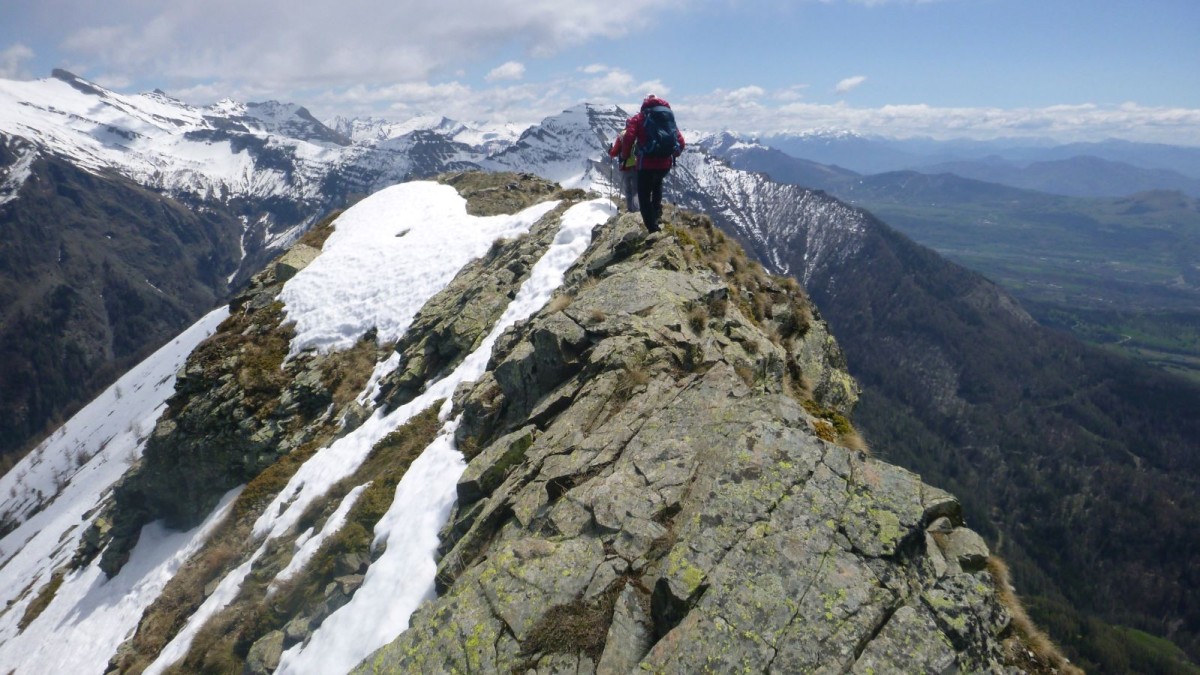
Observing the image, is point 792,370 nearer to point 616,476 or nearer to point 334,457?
point 616,476

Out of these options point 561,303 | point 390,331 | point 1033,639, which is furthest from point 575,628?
point 390,331

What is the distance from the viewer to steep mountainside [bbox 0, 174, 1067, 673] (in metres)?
8.05

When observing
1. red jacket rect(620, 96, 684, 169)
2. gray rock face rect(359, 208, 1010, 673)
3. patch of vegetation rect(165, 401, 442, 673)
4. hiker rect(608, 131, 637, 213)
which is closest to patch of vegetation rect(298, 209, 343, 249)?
hiker rect(608, 131, 637, 213)

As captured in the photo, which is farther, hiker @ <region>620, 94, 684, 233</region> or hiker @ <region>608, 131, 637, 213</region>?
hiker @ <region>608, 131, 637, 213</region>

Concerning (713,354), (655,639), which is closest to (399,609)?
(655,639)

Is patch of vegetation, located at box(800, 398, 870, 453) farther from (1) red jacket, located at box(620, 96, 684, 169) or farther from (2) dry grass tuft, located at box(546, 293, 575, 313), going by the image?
(1) red jacket, located at box(620, 96, 684, 169)

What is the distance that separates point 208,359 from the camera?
35.6 m

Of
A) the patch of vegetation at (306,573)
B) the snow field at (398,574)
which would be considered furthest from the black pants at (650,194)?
the patch of vegetation at (306,573)

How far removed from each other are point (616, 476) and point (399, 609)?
19.9ft

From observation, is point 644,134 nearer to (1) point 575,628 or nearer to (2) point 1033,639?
(1) point 575,628

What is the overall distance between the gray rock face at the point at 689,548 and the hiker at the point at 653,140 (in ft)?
26.3

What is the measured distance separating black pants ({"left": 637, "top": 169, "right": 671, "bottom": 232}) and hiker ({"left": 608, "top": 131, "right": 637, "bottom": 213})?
818 mm

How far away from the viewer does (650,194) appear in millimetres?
22141

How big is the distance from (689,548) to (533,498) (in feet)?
13.2
